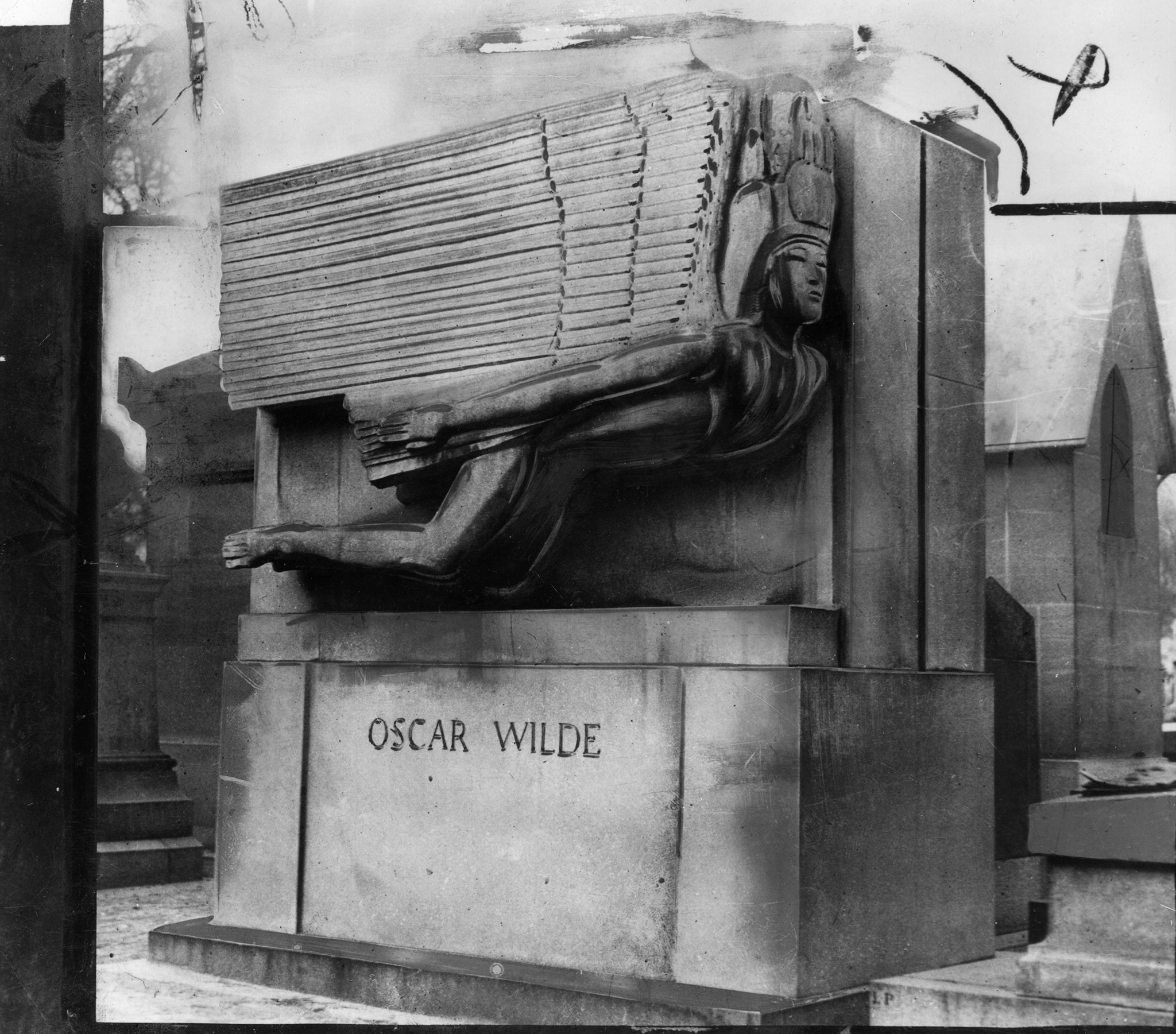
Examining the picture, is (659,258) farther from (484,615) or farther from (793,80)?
(484,615)

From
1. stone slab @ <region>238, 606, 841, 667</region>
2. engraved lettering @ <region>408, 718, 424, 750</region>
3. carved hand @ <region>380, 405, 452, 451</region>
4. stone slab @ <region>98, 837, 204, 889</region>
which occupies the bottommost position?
stone slab @ <region>98, 837, 204, 889</region>

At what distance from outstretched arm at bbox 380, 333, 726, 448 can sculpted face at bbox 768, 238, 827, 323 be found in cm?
32

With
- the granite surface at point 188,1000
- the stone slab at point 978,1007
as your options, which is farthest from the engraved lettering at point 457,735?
the stone slab at point 978,1007

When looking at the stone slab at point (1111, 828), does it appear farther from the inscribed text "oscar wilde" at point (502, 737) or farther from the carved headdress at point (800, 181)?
the carved headdress at point (800, 181)

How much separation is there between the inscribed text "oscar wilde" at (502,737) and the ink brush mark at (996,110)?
3138 mm

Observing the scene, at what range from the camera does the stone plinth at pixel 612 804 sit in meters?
5.36

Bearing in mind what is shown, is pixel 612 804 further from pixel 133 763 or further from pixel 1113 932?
pixel 133 763

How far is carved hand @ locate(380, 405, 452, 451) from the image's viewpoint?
6.14 m

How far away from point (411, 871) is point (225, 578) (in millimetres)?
4682

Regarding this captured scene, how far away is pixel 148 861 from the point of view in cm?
889

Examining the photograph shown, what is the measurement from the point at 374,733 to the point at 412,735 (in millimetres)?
211

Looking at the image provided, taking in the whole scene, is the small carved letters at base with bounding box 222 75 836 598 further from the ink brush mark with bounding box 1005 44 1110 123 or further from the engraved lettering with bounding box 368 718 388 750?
the ink brush mark with bounding box 1005 44 1110 123

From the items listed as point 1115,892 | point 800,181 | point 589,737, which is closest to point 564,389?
point 800,181

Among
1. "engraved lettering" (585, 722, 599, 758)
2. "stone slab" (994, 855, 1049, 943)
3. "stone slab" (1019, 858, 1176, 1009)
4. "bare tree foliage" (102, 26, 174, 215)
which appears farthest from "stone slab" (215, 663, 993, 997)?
"bare tree foliage" (102, 26, 174, 215)
